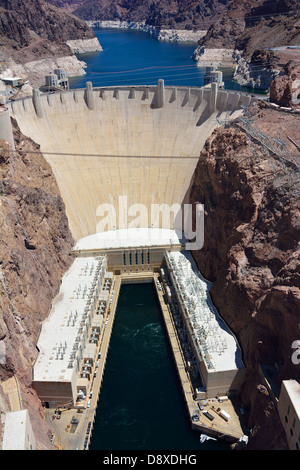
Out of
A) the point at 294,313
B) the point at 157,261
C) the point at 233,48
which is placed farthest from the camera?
the point at 233,48

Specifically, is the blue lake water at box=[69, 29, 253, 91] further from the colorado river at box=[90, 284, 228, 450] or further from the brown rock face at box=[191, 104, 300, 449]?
the colorado river at box=[90, 284, 228, 450]

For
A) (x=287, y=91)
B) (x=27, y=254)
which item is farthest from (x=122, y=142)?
(x=27, y=254)

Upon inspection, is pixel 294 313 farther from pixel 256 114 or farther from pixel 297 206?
pixel 256 114

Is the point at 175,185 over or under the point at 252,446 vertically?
over

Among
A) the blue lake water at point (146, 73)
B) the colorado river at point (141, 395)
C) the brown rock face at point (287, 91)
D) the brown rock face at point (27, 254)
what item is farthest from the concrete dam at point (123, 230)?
the blue lake water at point (146, 73)

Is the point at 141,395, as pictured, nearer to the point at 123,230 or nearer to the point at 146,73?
the point at 123,230

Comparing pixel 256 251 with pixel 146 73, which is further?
pixel 146 73
